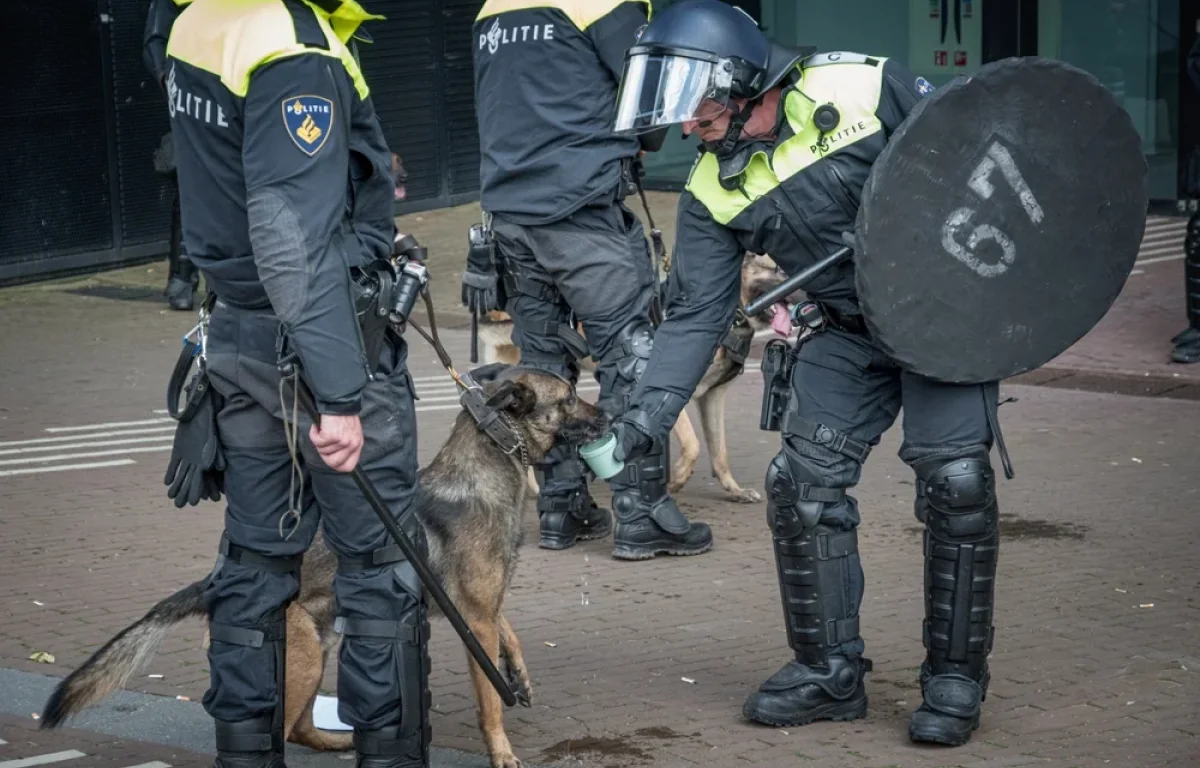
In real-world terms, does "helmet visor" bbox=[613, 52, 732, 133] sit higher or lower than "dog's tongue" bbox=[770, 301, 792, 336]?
higher

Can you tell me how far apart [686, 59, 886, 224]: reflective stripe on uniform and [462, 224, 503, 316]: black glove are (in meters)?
2.35

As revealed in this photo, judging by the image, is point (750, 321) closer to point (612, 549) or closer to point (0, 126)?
point (612, 549)

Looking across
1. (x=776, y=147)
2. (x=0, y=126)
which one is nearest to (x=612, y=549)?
(x=776, y=147)

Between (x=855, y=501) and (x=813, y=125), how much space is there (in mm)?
1058

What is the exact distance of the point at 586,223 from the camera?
704 centimetres

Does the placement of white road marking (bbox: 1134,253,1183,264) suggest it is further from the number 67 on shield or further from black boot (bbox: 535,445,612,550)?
the number 67 on shield

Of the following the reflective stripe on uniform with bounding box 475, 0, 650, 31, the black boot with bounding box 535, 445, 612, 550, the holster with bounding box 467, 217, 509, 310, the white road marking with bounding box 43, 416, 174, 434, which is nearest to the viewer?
the reflective stripe on uniform with bounding box 475, 0, 650, 31

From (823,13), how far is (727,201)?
1220cm

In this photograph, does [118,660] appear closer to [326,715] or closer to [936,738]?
[326,715]

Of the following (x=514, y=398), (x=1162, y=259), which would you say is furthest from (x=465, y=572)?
(x=1162, y=259)

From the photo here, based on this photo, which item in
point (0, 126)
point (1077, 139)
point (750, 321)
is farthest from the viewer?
point (0, 126)

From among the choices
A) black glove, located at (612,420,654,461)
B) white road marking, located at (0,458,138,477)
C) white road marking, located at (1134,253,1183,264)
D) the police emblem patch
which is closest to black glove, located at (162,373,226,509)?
the police emblem patch

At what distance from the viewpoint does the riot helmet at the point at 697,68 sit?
4949 millimetres

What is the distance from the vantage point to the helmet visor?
4.95m
